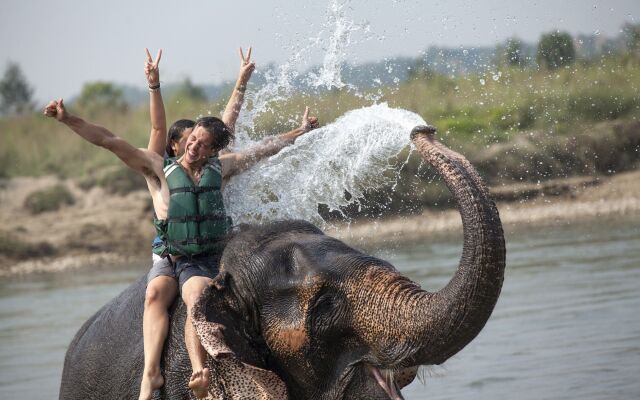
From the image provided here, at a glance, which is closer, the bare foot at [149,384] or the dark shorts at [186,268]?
the bare foot at [149,384]

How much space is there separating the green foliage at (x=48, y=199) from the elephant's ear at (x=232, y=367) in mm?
22915

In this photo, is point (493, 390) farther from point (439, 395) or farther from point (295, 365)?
point (295, 365)

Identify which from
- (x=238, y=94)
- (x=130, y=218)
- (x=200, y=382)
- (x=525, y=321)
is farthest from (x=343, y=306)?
(x=130, y=218)

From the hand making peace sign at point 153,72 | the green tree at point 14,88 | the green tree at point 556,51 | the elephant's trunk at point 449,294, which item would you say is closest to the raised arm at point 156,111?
the hand making peace sign at point 153,72

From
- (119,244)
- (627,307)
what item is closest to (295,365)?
(627,307)

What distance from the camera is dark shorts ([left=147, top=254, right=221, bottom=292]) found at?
6156 mm

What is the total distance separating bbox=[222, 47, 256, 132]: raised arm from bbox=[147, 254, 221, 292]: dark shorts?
116 cm

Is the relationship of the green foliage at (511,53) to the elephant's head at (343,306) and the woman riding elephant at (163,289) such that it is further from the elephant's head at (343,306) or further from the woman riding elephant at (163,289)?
the elephant's head at (343,306)

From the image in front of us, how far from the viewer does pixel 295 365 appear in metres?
5.53

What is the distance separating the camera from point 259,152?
7098 mm

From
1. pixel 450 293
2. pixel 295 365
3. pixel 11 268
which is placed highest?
pixel 450 293

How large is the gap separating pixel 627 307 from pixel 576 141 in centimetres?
649

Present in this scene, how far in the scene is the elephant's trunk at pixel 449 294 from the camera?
4652mm

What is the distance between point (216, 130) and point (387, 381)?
1589mm
